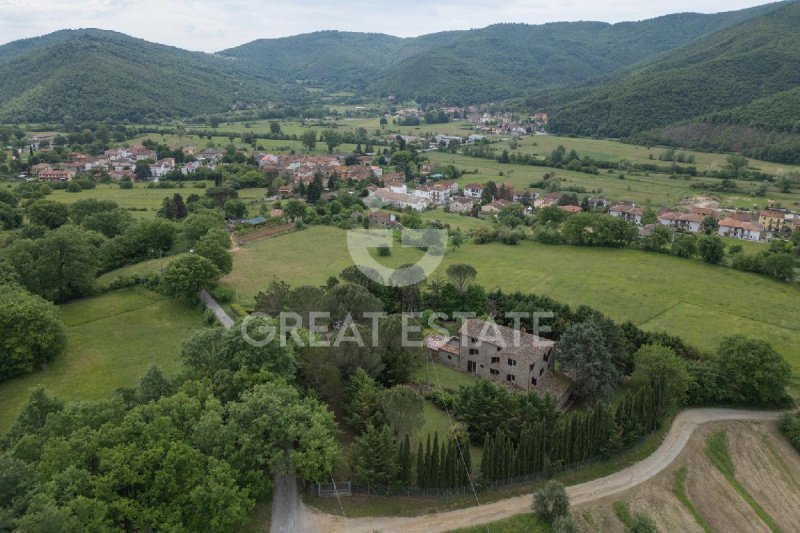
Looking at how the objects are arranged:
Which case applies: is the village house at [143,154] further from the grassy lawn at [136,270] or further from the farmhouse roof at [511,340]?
the farmhouse roof at [511,340]

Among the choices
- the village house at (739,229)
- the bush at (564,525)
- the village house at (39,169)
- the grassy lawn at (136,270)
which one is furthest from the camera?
the village house at (39,169)

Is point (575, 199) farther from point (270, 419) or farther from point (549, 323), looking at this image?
point (270, 419)

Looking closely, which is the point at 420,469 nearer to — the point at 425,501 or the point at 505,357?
the point at 425,501

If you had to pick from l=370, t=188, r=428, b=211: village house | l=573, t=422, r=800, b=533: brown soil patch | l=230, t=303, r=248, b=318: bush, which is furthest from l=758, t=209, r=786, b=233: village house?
l=230, t=303, r=248, b=318: bush

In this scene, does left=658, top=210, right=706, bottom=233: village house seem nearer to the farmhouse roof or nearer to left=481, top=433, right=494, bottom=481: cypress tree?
the farmhouse roof

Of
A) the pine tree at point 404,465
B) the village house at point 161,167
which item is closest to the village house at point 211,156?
the village house at point 161,167

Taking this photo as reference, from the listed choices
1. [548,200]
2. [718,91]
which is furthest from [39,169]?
[718,91]

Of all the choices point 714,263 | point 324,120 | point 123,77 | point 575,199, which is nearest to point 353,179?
point 575,199
